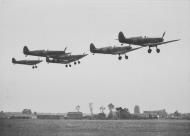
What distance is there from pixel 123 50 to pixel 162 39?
23.7 feet

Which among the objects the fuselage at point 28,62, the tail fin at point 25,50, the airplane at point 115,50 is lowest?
the airplane at point 115,50

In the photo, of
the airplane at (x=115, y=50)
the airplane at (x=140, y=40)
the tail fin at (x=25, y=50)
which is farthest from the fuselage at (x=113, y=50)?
the tail fin at (x=25, y=50)

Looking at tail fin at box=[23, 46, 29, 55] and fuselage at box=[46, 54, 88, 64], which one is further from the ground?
tail fin at box=[23, 46, 29, 55]

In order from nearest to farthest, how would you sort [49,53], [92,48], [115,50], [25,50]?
[115,50]
[92,48]
[49,53]
[25,50]

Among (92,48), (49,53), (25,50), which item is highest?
(25,50)

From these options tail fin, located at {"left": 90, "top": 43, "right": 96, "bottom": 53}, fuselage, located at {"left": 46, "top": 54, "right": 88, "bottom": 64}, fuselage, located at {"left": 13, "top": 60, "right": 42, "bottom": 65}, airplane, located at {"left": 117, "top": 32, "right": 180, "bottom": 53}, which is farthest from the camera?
fuselage, located at {"left": 13, "top": 60, "right": 42, "bottom": 65}

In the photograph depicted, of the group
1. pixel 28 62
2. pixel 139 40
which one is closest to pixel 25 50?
pixel 28 62

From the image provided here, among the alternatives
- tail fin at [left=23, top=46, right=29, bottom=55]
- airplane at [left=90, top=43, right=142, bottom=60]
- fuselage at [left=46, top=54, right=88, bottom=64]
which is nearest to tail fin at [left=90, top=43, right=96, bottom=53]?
airplane at [left=90, top=43, right=142, bottom=60]

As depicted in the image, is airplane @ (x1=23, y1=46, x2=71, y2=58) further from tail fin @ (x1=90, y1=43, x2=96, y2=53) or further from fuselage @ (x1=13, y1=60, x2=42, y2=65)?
tail fin @ (x1=90, y1=43, x2=96, y2=53)

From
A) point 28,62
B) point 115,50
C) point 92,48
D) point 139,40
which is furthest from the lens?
point 28,62

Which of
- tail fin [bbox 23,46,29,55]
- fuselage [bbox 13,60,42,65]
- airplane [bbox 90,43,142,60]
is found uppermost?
tail fin [bbox 23,46,29,55]

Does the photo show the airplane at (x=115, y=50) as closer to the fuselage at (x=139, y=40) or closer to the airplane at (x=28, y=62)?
the fuselage at (x=139, y=40)

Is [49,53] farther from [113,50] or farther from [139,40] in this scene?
[139,40]

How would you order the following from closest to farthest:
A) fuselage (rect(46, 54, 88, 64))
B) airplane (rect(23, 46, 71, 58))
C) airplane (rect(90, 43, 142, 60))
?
airplane (rect(90, 43, 142, 60)) < airplane (rect(23, 46, 71, 58)) < fuselage (rect(46, 54, 88, 64))
